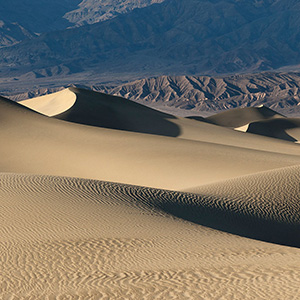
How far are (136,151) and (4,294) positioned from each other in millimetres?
17181

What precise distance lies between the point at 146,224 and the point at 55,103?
4468 cm

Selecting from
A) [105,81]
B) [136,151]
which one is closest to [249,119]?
[136,151]

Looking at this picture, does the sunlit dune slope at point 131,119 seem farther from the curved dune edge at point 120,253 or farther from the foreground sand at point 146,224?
the curved dune edge at point 120,253

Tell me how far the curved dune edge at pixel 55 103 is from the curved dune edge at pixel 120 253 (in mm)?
35966

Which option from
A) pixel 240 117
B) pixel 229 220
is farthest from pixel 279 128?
pixel 229 220

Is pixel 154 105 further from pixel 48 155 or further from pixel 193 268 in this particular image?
pixel 193 268

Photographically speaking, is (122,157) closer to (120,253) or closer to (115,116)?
(120,253)

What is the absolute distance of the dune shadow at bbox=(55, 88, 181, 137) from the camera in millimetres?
45688

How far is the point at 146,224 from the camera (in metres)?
10.8

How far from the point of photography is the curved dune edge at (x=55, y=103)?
49.5 metres

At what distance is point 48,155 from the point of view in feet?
79.6

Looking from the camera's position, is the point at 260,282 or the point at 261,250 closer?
the point at 260,282

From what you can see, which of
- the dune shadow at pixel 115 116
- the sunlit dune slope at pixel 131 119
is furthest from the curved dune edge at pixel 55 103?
the dune shadow at pixel 115 116

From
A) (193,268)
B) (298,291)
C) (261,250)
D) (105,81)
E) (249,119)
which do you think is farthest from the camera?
(105,81)
